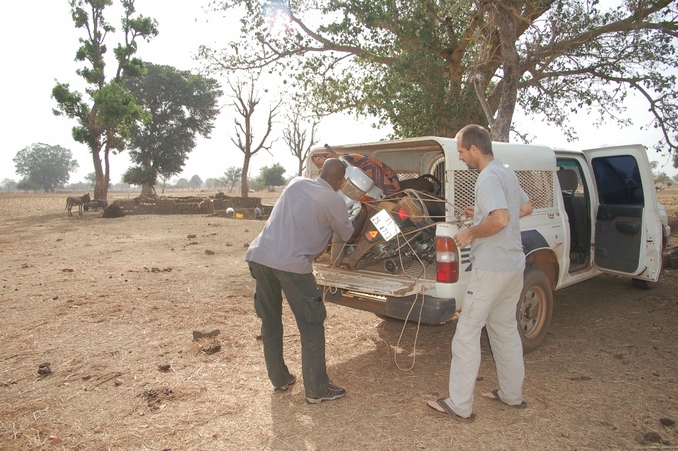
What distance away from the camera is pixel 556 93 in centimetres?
1364

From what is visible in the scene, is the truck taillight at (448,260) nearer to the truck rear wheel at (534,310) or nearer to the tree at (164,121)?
the truck rear wheel at (534,310)

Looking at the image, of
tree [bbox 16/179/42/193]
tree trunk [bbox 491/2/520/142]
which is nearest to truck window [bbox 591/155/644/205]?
tree trunk [bbox 491/2/520/142]

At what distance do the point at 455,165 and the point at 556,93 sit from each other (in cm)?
1154

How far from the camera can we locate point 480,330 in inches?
125

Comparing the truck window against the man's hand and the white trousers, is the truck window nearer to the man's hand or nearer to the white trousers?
the white trousers

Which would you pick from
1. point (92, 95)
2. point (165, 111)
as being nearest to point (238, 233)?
point (92, 95)

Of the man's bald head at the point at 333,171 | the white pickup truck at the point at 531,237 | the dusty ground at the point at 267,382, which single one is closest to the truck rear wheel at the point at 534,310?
the white pickup truck at the point at 531,237

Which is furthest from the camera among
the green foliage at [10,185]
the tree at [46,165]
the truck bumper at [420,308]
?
the green foliage at [10,185]

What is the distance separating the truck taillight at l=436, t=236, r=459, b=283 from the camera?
12.1 feet

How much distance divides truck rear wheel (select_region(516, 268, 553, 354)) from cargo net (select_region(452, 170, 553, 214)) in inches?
30.0

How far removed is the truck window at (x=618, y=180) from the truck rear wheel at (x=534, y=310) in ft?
6.85

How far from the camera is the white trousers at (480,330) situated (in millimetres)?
3123

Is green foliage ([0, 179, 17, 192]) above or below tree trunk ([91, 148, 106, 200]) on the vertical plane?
above

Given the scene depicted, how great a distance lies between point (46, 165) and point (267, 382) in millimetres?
117974
